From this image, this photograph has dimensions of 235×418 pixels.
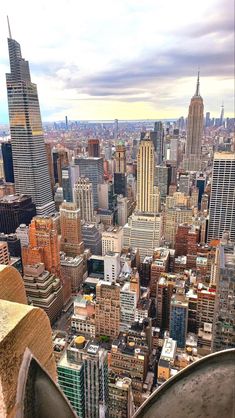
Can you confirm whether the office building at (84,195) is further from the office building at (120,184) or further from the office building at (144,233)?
the office building at (120,184)

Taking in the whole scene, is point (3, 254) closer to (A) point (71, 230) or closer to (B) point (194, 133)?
(A) point (71, 230)

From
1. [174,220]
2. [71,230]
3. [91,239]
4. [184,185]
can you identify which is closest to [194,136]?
[184,185]

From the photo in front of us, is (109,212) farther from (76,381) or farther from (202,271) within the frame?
(76,381)

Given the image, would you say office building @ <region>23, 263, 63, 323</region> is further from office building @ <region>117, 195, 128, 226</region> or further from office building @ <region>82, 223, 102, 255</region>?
office building @ <region>117, 195, 128, 226</region>

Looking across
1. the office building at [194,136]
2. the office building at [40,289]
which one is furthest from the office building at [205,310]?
the office building at [194,136]

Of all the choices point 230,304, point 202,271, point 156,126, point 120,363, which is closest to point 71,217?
point 202,271

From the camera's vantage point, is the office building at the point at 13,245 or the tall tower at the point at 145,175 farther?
the tall tower at the point at 145,175
